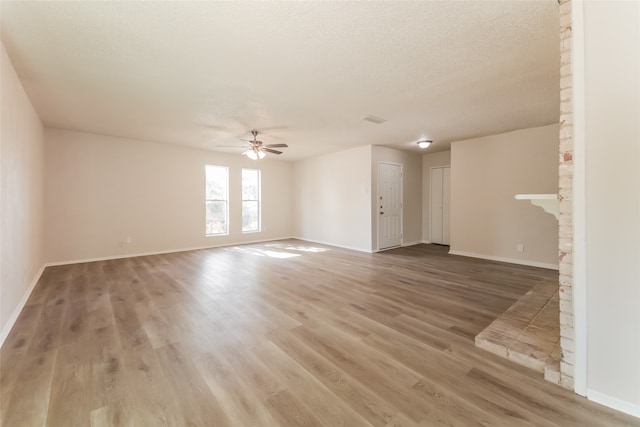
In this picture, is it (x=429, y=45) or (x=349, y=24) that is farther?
(x=429, y=45)

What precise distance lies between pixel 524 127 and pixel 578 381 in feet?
15.1

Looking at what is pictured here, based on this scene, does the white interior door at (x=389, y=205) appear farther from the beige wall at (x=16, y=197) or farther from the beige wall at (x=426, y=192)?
the beige wall at (x=16, y=197)

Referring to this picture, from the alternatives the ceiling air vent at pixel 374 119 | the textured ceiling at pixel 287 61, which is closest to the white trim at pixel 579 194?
the textured ceiling at pixel 287 61

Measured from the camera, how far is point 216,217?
22.8 feet

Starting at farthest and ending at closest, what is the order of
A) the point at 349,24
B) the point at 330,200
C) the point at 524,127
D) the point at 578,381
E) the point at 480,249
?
1. the point at 330,200
2. the point at 480,249
3. the point at 524,127
4. the point at 349,24
5. the point at 578,381

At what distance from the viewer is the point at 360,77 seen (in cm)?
279

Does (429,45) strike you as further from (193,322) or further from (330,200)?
(330,200)

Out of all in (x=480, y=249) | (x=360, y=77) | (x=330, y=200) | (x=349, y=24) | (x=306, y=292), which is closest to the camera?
(x=349, y=24)

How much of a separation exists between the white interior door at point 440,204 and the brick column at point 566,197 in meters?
5.60

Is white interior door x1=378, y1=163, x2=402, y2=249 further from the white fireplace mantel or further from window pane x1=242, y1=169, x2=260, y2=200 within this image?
the white fireplace mantel

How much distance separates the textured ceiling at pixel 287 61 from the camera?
187cm

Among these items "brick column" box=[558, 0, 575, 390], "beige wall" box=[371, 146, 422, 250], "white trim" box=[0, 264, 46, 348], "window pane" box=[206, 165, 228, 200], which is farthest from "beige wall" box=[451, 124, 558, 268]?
"white trim" box=[0, 264, 46, 348]

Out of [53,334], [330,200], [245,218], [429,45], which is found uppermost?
[429,45]

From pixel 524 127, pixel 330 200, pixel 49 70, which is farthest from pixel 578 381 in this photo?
pixel 330 200
